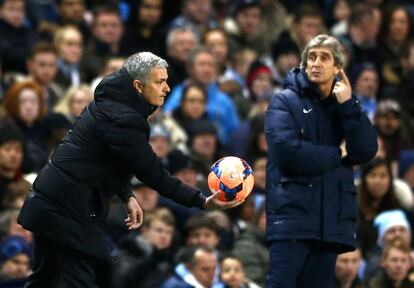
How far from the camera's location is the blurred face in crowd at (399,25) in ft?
54.5


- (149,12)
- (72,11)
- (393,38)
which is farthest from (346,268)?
(393,38)

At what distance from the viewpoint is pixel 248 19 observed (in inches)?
631

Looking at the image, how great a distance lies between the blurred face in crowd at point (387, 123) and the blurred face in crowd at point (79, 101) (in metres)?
3.37

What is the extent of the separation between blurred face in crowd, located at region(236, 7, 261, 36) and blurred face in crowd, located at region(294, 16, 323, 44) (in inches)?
22.3

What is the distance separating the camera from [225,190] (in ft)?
26.9

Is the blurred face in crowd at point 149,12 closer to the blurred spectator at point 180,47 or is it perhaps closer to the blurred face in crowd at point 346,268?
the blurred spectator at point 180,47

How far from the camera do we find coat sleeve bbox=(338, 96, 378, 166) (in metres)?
9.02

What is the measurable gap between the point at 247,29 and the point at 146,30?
1234 millimetres

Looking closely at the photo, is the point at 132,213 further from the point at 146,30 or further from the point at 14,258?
the point at 146,30

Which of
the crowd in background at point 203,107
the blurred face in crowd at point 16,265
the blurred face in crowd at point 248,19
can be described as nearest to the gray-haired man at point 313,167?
the crowd in background at point 203,107

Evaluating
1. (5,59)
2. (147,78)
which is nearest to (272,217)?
(147,78)

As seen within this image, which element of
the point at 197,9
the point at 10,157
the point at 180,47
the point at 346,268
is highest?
the point at 197,9

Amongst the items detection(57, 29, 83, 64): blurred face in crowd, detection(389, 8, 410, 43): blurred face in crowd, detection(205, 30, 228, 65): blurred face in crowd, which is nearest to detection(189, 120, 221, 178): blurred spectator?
detection(57, 29, 83, 64): blurred face in crowd

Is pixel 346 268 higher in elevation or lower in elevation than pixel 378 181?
lower
